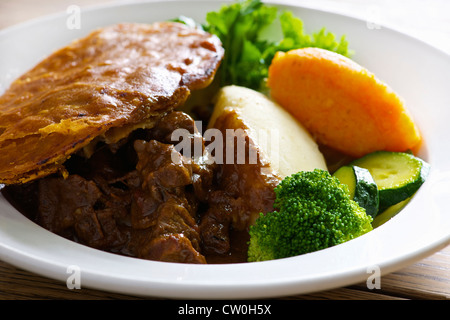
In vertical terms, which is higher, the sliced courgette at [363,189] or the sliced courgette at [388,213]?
the sliced courgette at [363,189]

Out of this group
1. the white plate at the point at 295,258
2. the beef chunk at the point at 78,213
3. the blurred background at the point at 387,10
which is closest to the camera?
the white plate at the point at 295,258

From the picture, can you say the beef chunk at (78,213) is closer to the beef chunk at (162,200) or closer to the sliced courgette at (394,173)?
the beef chunk at (162,200)

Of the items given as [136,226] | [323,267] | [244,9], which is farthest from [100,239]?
[244,9]

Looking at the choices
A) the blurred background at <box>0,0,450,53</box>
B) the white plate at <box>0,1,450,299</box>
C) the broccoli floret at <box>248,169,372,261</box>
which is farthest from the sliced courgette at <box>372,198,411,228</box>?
the blurred background at <box>0,0,450,53</box>

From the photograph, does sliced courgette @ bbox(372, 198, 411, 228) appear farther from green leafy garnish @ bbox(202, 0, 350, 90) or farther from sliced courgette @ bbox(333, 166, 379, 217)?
green leafy garnish @ bbox(202, 0, 350, 90)

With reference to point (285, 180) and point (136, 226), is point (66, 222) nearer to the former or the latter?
point (136, 226)

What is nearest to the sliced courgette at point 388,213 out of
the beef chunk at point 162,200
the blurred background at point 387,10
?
the beef chunk at point 162,200
